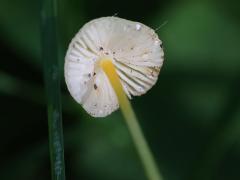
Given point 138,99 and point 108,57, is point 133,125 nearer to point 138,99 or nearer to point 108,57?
point 108,57

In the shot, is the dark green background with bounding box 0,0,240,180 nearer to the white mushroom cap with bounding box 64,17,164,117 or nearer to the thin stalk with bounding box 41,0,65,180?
the white mushroom cap with bounding box 64,17,164,117

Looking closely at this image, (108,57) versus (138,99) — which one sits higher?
(138,99)

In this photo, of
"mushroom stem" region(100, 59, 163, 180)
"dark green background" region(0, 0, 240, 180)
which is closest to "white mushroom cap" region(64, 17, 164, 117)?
"mushroom stem" region(100, 59, 163, 180)

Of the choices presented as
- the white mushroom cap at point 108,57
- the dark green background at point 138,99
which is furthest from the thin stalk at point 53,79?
the dark green background at point 138,99

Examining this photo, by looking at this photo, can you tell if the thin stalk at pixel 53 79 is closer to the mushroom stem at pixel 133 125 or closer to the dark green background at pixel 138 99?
the mushroom stem at pixel 133 125

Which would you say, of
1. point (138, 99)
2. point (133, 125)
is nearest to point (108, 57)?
point (133, 125)

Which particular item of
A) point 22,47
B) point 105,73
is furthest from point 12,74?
point 105,73
